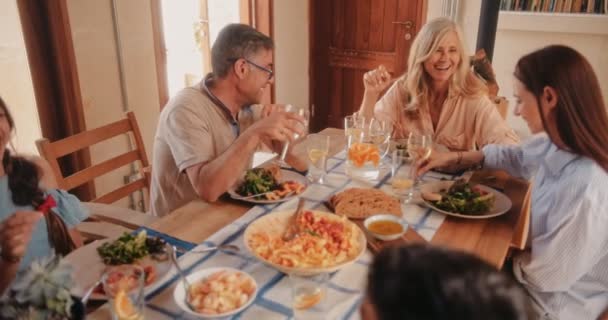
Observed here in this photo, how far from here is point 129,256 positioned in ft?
3.88

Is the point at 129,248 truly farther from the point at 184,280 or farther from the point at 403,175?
the point at 403,175

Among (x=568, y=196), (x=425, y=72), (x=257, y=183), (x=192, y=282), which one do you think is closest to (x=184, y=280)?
(x=192, y=282)

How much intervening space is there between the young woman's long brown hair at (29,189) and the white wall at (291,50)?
309 centimetres

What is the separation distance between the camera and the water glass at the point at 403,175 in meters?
1.63

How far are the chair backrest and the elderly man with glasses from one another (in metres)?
0.25

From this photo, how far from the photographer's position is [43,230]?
4.53 feet

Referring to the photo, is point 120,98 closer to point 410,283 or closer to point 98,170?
point 98,170

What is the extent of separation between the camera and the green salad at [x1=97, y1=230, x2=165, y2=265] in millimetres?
1180

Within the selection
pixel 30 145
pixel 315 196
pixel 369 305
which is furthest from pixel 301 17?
pixel 369 305

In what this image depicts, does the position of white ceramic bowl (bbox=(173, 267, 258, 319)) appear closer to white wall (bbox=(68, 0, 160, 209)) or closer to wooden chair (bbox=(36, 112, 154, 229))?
wooden chair (bbox=(36, 112, 154, 229))

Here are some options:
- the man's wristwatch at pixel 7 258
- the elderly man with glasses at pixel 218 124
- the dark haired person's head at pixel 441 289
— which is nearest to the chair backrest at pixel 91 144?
the elderly man with glasses at pixel 218 124

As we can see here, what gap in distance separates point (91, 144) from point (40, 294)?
1242 millimetres

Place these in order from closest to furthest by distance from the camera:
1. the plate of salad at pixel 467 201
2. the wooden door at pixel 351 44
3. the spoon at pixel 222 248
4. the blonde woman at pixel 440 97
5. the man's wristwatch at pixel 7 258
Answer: the man's wristwatch at pixel 7 258 → the spoon at pixel 222 248 → the plate of salad at pixel 467 201 → the blonde woman at pixel 440 97 → the wooden door at pixel 351 44

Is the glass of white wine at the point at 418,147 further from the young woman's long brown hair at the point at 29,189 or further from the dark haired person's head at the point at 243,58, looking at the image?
the young woman's long brown hair at the point at 29,189
